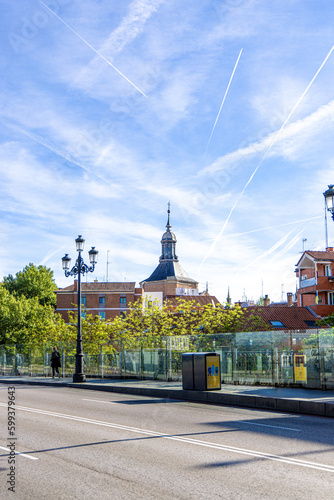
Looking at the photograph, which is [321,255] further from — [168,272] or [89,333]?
[168,272]

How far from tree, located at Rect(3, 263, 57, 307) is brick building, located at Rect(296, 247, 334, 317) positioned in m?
38.7

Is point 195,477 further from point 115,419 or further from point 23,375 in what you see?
point 23,375

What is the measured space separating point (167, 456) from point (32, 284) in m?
74.5

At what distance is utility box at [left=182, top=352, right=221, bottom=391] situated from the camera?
17.2 meters

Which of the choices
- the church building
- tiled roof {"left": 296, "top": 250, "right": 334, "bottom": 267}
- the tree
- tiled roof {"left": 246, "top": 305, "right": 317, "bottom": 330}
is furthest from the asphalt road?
the church building

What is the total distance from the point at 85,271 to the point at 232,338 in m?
9.70

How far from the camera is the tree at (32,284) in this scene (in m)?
78.6

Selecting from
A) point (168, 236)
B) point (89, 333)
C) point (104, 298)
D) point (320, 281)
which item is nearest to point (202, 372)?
point (89, 333)

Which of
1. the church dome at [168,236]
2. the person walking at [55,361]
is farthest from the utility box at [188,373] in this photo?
the church dome at [168,236]

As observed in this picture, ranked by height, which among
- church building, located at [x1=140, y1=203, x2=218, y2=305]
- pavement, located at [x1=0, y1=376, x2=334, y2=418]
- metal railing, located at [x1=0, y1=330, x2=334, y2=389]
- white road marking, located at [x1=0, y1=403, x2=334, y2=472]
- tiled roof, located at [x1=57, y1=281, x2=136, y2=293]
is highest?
church building, located at [x1=140, y1=203, x2=218, y2=305]

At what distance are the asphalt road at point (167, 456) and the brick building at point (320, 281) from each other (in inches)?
1877

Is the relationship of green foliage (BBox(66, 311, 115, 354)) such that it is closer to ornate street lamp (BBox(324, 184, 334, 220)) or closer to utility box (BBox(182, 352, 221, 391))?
utility box (BBox(182, 352, 221, 391))

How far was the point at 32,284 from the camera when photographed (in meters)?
79.1

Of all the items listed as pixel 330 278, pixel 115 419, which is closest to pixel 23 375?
pixel 115 419
